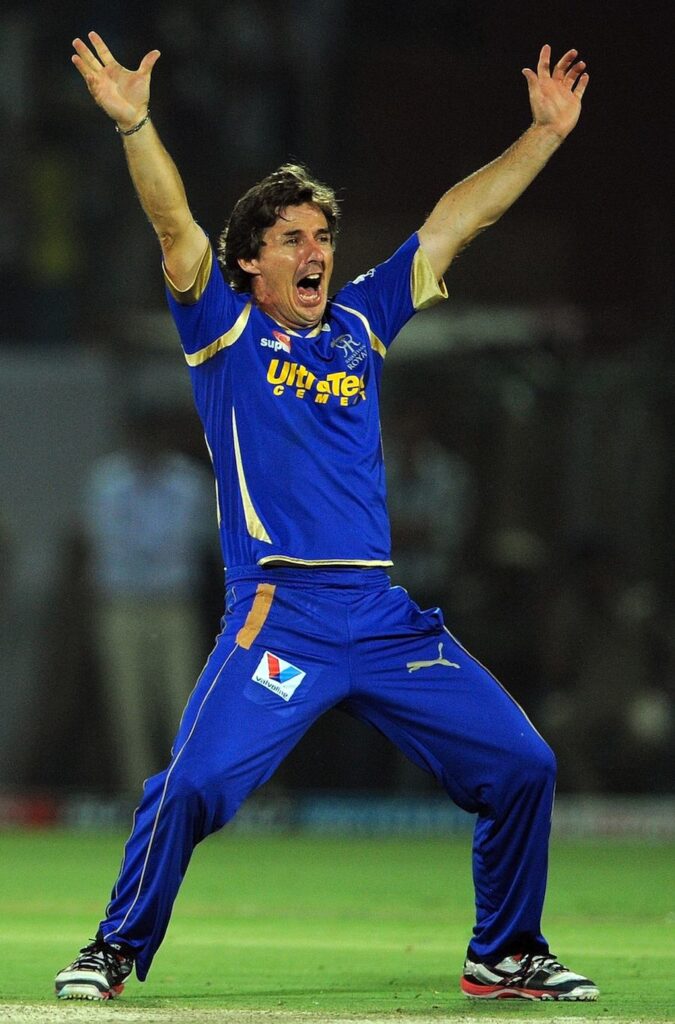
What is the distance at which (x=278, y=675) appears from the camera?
5.68 metres

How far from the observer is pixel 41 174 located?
1299cm

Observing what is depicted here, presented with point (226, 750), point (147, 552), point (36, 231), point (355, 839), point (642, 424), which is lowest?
point (355, 839)

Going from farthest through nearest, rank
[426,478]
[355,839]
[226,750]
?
1. [426,478]
2. [355,839]
3. [226,750]

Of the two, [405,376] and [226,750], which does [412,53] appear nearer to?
[405,376]

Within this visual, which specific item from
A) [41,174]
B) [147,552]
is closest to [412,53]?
[41,174]

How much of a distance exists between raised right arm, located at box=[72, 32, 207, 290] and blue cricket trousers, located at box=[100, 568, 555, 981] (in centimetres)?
93

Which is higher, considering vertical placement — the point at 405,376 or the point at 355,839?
the point at 405,376

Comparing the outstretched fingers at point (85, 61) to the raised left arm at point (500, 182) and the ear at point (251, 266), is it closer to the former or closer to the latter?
the ear at point (251, 266)

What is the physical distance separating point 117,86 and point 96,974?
2456 mm

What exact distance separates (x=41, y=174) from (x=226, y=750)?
26.7 feet

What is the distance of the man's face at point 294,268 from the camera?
6027 millimetres

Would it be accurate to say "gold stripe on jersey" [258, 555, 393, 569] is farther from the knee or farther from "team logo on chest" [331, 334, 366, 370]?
the knee

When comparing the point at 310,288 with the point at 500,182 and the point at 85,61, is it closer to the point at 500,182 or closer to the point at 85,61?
the point at 500,182

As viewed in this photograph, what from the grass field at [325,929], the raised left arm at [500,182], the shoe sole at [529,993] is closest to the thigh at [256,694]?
the grass field at [325,929]
